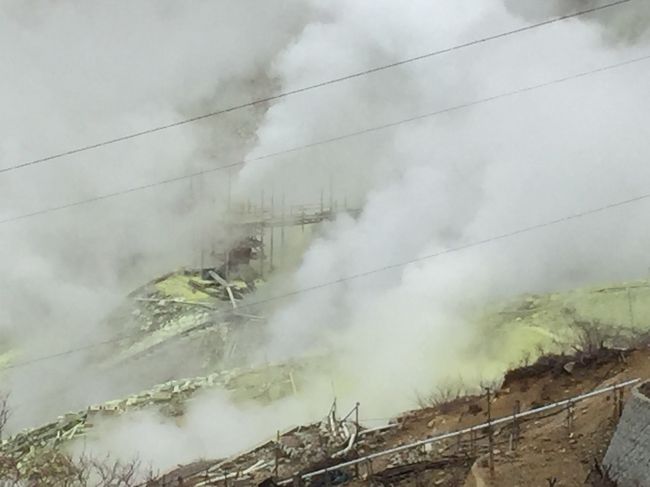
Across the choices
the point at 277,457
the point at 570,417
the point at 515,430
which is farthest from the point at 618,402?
the point at 277,457

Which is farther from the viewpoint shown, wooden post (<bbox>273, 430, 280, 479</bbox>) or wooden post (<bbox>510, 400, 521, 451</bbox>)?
wooden post (<bbox>273, 430, 280, 479</bbox>)

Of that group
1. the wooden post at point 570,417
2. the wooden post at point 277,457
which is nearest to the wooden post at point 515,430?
the wooden post at point 570,417

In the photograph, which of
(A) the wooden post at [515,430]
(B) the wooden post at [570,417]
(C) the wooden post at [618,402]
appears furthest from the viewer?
(A) the wooden post at [515,430]

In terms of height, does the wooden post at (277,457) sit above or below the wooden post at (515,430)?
above

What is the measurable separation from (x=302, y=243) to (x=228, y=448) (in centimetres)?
736

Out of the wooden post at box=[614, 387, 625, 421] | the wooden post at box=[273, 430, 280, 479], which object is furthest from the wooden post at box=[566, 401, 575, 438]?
the wooden post at box=[273, 430, 280, 479]

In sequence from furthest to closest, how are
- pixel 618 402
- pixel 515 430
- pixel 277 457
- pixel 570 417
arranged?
pixel 277 457 < pixel 515 430 < pixel 570 417 < pixel 618 402

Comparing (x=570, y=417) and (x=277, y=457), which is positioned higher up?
(x=277, y=457)

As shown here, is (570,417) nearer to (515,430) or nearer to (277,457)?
(515,430)

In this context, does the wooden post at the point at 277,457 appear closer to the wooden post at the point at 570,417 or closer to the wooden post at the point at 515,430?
the wooden post at the point at 515,430

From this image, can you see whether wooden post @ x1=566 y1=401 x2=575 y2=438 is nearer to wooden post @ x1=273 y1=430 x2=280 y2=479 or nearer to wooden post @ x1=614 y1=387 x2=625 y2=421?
wooden post @ x1=614 y1=387 x2=625 y2=421

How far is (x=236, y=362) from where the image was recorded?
14.3 m

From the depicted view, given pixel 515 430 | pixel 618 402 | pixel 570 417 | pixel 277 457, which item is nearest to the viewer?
pixel 618 402

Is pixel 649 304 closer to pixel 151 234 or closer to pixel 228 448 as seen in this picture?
pixel 228 448
